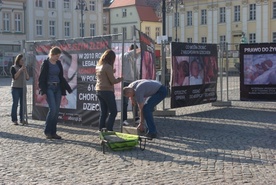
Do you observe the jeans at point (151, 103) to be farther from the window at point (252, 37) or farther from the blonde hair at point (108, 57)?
the window at point (252, 37)

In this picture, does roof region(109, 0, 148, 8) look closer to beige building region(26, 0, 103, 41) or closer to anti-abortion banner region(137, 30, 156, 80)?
beige building region(26, 0, 103, 41)

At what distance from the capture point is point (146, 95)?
9.96m

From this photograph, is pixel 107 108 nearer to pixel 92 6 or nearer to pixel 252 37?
pixel 252 37

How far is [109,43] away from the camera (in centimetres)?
1067

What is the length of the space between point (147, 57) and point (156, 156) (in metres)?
3.82

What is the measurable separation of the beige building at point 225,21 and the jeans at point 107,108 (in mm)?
49749

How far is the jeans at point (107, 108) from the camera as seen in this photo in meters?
9.95

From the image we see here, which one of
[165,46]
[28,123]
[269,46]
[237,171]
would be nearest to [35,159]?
[237,171]

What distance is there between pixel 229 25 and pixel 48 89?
57.0m

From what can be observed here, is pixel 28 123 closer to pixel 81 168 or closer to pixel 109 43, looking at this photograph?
pixel 109 43

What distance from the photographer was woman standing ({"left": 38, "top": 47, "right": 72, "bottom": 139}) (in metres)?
10.4

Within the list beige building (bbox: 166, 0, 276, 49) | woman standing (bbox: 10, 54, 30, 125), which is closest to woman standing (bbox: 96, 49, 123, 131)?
woman standing (bbox: 10, 54, 30, 125)

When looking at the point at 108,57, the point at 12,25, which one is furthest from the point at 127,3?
the point at 108,57

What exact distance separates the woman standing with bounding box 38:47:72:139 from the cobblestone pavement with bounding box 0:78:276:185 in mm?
347
